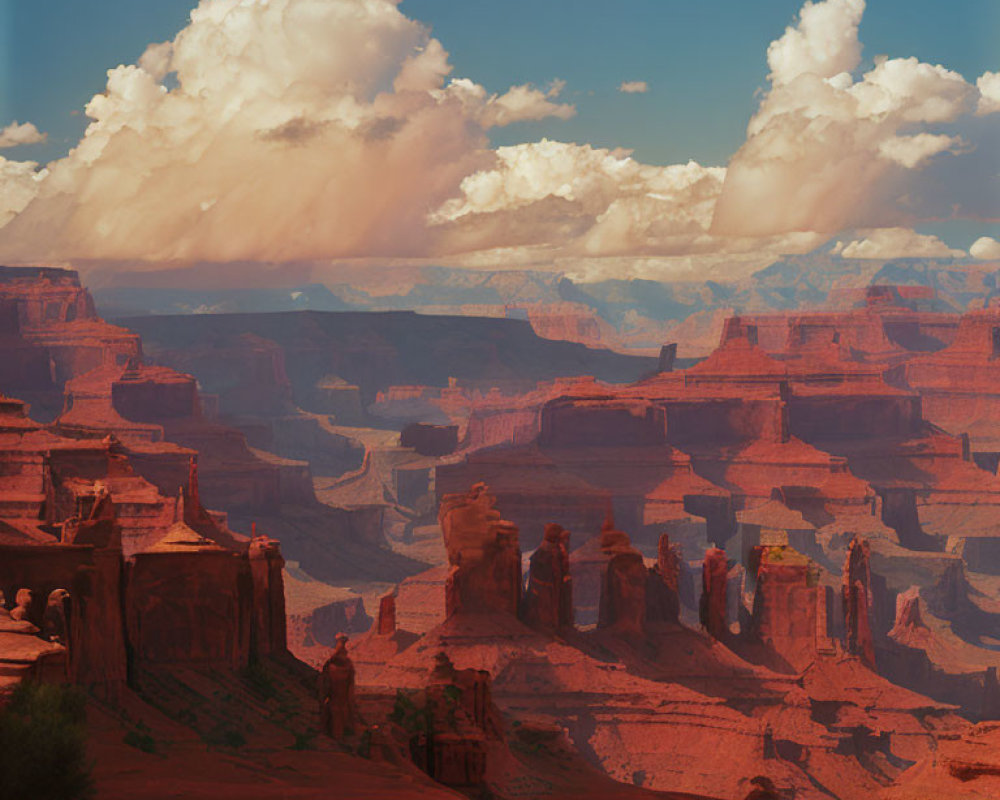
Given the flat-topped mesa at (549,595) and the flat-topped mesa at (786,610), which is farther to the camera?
the flat-topped mesa at (786,610)

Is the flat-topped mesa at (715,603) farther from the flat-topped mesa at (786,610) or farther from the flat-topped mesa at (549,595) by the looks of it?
the flat-topped mesa at (549,595)

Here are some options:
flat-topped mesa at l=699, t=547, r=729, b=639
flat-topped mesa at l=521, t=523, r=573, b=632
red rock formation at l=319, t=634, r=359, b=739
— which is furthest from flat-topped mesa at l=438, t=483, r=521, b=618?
red rock formation at l=319, t=634, r=359, b=739

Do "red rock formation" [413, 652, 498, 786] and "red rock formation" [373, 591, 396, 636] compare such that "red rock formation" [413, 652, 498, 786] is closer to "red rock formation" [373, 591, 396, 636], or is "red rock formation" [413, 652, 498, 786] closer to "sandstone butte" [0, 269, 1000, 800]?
"sandstone butte" [0, 269, 1000, 800]

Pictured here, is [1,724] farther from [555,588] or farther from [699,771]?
[555,588]

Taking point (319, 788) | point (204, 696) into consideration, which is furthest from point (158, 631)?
point (319, 788)

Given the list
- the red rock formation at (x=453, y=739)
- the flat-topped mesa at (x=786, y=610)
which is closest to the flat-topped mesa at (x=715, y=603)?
the flat-topped mesa at (x=786, y=610)

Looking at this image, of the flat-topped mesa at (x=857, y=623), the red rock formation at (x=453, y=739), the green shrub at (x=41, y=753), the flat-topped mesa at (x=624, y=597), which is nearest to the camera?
the green shrub at (x=41, y=753)

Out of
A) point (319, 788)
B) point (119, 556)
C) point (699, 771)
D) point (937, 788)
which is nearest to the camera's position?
point (319, 788)

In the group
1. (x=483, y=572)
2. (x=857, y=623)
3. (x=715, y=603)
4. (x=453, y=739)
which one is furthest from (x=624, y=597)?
(x=453, y=739)
